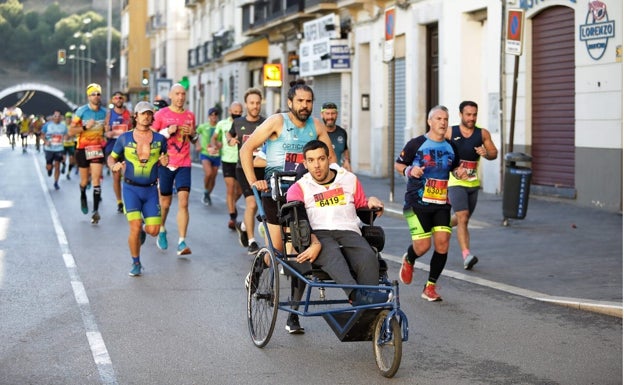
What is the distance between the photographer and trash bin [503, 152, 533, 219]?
54.8 ft

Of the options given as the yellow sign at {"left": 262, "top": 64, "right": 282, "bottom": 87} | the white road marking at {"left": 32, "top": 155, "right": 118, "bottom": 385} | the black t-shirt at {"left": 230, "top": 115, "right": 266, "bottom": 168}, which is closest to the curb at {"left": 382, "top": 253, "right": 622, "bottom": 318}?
the black t-shirt at {"left": 230, "top": 115, "right": 266, "bottom": 168}

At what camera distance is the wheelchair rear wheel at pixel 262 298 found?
8117 mm

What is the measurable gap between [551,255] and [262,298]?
6112 mm

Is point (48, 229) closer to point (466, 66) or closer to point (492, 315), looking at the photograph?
point (492, 315)

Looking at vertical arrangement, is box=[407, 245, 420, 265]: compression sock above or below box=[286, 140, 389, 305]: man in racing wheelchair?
below

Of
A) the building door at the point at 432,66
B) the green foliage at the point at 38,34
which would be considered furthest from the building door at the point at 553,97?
the green foliage at the point at 38,34

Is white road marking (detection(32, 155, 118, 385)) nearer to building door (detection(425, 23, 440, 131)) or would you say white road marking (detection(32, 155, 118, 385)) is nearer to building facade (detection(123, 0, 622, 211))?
building facade (detection(123, 0, 622, 211))

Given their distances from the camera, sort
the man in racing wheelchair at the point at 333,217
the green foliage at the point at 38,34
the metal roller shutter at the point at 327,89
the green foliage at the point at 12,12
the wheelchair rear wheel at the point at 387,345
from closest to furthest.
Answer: the wheelchair rear wheel at the point at 387,345, the man in racing wheelchair at the point at 333,217, the metal roller shutter at the point at 327,89, the green foliage at the point at 38,34, the green foliage at the point at 12,12

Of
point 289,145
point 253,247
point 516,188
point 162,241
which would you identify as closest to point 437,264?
point 289,145

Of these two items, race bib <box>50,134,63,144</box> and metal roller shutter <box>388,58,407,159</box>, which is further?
metal roller shutter <box>388,58,407,159</box>

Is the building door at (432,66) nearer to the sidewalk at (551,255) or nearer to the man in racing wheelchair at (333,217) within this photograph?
the sidewalk at (551,255)

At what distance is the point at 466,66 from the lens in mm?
26031

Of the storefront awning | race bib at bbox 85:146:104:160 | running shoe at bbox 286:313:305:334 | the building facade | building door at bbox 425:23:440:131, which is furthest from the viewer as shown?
the storefront awning

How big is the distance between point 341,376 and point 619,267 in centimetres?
593
